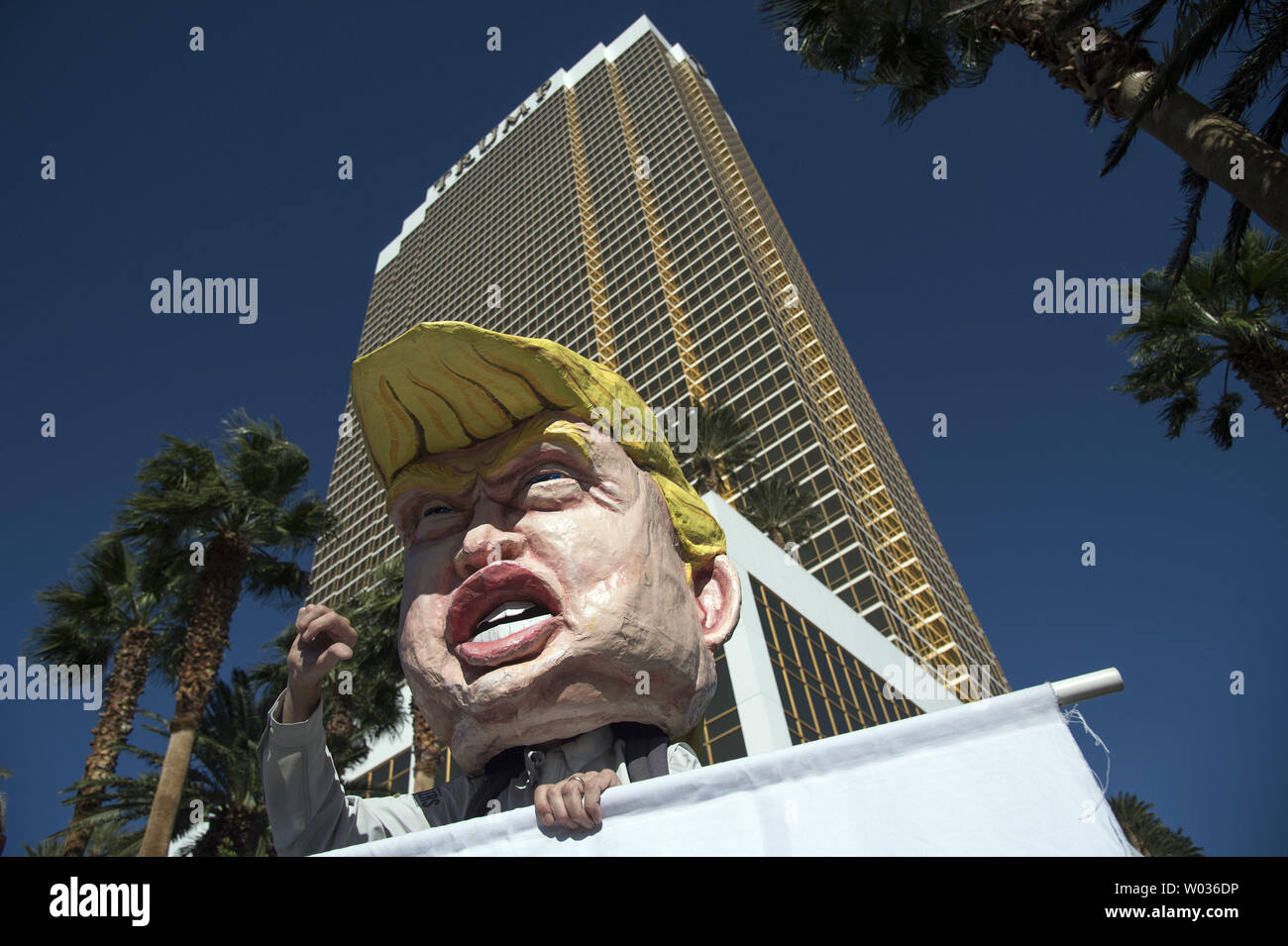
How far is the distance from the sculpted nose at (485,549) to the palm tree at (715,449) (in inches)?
572

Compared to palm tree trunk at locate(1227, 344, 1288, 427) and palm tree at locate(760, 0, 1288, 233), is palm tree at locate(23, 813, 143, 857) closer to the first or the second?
palm tree at locate(760, 0, 1288, 233)

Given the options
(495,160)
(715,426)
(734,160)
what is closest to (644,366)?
(734,160)

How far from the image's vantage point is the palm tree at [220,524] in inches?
341

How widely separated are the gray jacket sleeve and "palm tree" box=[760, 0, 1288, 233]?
5.38m

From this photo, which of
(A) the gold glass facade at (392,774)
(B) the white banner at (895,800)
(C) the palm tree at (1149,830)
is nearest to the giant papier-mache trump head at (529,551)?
(B) the white banner at (895,800)

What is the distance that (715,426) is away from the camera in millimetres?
18344

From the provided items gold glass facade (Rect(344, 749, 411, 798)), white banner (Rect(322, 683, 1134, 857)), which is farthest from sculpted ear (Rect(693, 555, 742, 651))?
gold glass facade (Rect(344, 749, 411, 798))

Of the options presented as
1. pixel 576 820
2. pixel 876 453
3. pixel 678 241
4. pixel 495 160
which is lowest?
pixel 576 820

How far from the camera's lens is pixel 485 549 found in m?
3.08

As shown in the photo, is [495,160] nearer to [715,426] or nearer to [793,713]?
[715,426]

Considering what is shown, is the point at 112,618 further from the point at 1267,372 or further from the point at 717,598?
the point at 1267,372

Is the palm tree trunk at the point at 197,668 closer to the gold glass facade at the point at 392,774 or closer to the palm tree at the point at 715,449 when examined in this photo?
the gold glass facade at the point at 392,774

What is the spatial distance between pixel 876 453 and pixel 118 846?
34.8 m

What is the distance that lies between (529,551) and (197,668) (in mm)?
6922
